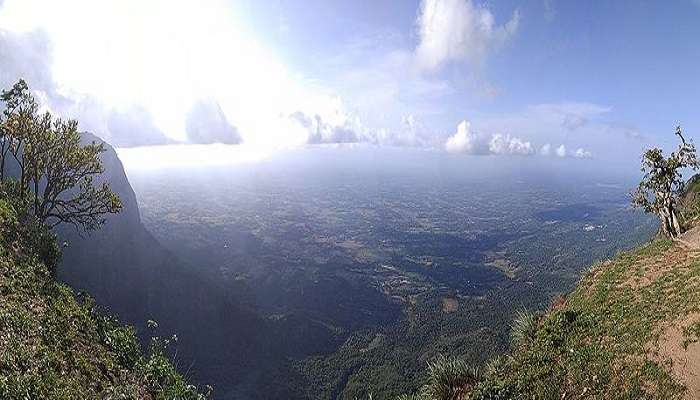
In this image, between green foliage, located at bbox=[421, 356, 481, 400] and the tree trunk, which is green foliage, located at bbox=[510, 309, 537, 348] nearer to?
green foliage, located at bbox=[421, 356, 481, 400]

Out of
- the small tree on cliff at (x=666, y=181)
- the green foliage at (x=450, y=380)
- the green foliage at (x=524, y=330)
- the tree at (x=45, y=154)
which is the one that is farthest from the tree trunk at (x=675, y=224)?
the tree at (x=45, y=154)

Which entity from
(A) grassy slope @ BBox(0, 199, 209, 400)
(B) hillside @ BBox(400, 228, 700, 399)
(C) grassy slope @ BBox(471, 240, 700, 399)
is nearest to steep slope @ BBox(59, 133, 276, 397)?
(A) grassy slope @ BBox(0, 199, 209, 400)

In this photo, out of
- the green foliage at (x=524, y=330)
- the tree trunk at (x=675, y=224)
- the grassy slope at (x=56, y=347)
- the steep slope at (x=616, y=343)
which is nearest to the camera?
the grassy slope at (x=56, y=347)

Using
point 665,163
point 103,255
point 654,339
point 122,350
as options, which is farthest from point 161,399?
point 103,255

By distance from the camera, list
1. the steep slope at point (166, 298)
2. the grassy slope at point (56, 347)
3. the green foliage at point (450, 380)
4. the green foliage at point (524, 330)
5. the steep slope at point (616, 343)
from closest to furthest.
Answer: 1. the grassy slope at point (56, 347)
2. the steep slope at point (616, 343)
3. the green foliage at point (450, 380)
4. the green foliage at point (524, 330)
5. the steep slope at point (166, 298)

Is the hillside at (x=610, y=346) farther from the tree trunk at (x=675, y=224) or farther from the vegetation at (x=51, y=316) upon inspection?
the vegetation at (x=51, y=316)

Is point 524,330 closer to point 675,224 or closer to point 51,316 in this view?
point 675,224

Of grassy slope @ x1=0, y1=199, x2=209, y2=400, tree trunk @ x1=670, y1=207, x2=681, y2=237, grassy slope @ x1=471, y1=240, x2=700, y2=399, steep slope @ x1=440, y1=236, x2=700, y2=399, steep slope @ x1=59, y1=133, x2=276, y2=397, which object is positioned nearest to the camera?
grassy slope @ x1=0, y1=199, x2=209, y2=400
